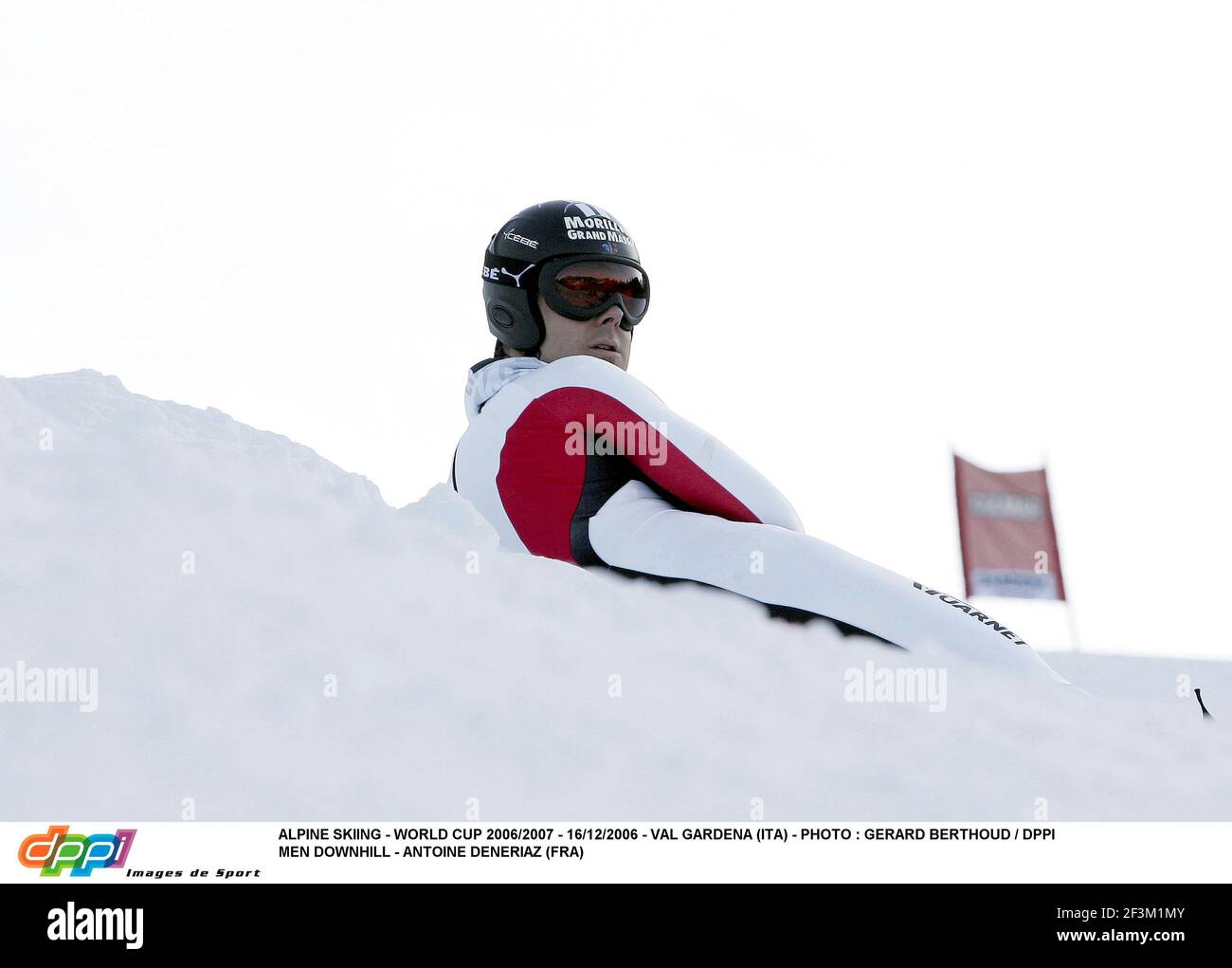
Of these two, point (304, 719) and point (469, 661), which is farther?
point (469, 661)

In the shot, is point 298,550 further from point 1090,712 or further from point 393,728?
point 1090,712

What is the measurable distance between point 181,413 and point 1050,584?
9.74m

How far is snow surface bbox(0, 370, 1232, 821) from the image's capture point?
292 centimetres

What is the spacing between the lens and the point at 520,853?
9.11ft

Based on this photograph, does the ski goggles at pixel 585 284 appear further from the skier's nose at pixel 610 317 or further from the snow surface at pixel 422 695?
the snow surface at pixel 422 695

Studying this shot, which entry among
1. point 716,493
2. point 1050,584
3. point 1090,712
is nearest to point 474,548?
point 716,493

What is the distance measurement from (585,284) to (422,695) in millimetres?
2553

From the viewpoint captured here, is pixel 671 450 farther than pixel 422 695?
Yes

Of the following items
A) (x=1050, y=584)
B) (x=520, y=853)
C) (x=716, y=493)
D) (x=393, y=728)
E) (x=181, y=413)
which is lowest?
(x=520, y=853)

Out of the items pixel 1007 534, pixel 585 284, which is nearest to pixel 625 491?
pixel 585 284

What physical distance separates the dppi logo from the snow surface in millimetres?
53

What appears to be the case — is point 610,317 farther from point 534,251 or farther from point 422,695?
point 422,695

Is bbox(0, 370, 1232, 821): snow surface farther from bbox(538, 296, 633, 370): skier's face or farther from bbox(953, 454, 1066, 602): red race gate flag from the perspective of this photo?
bbox(953, 454, 1066, 602): red race gate flag

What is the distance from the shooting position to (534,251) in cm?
533
